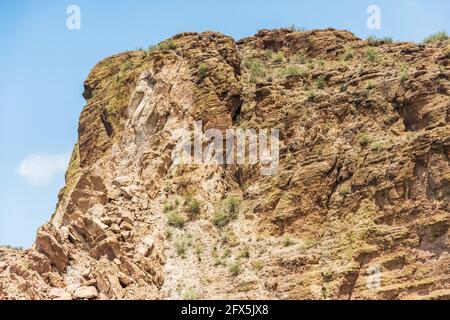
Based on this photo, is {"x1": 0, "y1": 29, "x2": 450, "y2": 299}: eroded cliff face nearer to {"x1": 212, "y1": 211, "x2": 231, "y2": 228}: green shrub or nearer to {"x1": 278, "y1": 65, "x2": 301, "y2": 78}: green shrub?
{"x1": 212, "y1": 211, "x2": 231, "y2": 228}: green shrub

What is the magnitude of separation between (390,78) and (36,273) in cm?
1641

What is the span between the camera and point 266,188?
37.3 meters

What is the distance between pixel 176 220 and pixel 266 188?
13.0ft

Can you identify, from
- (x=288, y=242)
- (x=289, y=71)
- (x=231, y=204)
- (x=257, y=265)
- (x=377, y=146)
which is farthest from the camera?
(x=289, y=71)

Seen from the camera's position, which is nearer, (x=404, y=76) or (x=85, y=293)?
(x=85, y=293)

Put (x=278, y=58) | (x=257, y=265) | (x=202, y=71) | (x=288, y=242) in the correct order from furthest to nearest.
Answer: (x=278, y=58), (x=202, y=71), (x=288, y=242), (x=257, y=265)

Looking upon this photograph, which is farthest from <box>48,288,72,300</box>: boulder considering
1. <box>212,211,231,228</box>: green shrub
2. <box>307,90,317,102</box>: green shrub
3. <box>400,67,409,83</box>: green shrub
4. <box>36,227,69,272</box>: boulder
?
<box>400,67,409,83</box>: green shrub

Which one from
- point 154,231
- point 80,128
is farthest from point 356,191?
point 80,128

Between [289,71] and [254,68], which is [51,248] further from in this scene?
[254,68]

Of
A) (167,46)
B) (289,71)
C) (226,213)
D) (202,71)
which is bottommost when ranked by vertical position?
(226,213)

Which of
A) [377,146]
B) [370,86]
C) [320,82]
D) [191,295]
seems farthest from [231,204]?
[370,86]

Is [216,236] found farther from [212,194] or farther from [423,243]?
[423,243]

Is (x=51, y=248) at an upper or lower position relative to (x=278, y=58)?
lower

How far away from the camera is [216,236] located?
3650 centimetres
